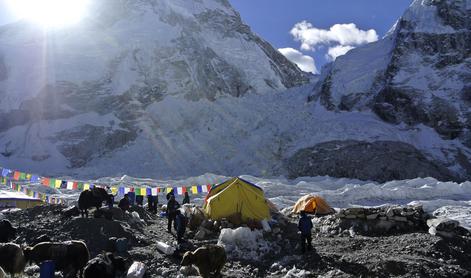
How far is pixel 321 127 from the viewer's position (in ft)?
183

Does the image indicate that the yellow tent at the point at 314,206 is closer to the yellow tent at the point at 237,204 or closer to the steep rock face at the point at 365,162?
the yellow tent at the point at 237,204

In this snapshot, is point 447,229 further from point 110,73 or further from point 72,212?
point 110,73

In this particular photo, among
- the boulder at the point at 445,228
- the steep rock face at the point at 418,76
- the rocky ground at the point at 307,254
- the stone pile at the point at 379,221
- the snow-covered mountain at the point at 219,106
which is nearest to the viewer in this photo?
the rocky ground at the point at 307,254

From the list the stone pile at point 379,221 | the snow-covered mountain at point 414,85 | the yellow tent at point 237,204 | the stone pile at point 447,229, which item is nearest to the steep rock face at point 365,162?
the snow-covered mountain at point 414,85

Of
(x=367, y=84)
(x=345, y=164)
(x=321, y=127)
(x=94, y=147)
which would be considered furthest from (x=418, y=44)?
(x=94, y=147)

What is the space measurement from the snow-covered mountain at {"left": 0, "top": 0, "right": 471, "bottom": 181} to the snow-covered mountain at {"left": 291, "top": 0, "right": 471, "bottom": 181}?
160 mm

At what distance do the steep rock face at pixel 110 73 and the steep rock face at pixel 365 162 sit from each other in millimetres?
23227

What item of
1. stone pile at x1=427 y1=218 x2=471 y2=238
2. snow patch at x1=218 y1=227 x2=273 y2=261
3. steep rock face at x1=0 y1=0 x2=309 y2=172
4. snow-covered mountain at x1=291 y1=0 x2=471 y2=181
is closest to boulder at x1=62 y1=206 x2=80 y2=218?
snow patch at x1=218 y1=227 x2=273 y2=261

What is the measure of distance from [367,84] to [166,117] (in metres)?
27.3

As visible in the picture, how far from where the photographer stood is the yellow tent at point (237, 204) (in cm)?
1911

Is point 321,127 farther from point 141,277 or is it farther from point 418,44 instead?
point 141,277

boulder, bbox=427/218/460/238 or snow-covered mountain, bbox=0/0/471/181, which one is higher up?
snow-covered mountain, bbox=0/0/471/181

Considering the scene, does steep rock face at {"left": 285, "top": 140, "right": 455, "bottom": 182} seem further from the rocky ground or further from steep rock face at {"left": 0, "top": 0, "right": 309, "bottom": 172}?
the rocky ground

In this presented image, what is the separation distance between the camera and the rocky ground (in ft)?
37.0
